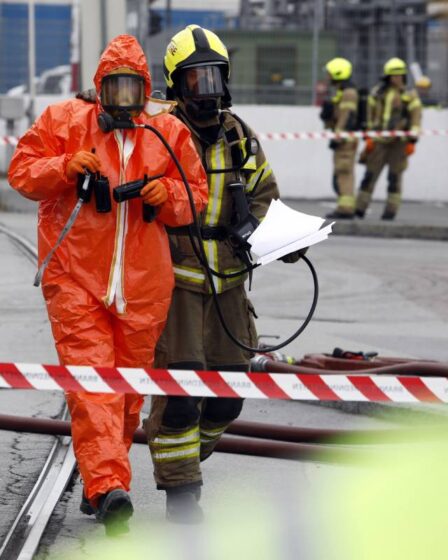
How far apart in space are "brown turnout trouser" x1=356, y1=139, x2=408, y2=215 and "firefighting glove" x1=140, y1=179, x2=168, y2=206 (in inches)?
521

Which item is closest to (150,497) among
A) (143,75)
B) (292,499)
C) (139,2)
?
(292,499)

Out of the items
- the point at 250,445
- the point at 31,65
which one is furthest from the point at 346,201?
the point at 250,445

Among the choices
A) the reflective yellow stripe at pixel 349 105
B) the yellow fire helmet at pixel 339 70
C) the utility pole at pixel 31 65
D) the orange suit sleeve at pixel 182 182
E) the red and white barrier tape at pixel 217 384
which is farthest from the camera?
the utility pole at pixel 31 65

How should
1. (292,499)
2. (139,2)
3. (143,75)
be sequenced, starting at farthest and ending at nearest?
(139,2) < (292,499) < (143,75)

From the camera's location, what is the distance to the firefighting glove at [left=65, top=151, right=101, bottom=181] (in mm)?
5416

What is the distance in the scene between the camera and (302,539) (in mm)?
5578

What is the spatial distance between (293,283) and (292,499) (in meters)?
6.92

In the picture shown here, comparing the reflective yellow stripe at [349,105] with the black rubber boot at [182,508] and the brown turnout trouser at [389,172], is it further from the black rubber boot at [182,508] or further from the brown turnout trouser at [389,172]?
the black rubber boot at [182,508]

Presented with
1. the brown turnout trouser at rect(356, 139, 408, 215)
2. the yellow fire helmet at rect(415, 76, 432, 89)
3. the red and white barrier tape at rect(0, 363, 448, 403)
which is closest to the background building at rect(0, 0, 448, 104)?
the yellow fire helmet at rect(415, 76, 432, 89)

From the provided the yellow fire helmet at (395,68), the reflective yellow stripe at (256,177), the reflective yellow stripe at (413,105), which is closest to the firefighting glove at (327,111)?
the yellow fire helmet at (395,68)

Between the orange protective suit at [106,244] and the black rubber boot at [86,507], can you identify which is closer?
the orange protective suit at [106,244]

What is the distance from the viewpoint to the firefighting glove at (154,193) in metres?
5.48

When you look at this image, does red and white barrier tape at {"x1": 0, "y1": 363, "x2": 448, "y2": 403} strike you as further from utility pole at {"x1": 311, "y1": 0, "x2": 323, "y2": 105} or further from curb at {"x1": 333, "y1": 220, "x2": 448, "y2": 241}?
utility pole at {"x1": 311, "y1": 0, "x2": 323, "y2": 105}

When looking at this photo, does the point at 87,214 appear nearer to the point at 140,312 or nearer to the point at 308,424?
the point at 140,312
